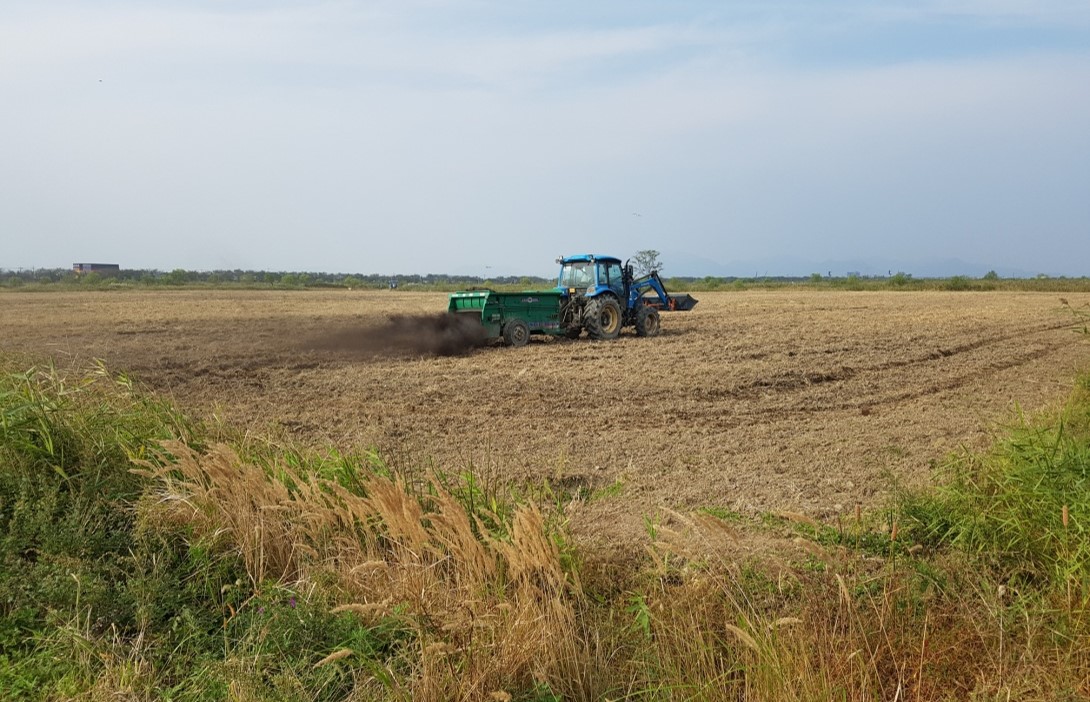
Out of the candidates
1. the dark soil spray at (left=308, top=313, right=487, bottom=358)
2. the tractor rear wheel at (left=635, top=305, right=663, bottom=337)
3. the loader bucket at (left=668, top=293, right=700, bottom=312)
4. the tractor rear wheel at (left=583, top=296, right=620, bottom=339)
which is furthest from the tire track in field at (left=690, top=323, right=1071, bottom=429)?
the loader bucket at (left=668, top=293, right=700, bottom=312)

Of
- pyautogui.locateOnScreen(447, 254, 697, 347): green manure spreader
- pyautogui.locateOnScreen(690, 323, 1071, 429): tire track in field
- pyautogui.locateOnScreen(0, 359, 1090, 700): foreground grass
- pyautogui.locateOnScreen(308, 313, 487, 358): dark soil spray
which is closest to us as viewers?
pyautogui.locateOnScreen(0, 359, 1090, 700): foreground grass

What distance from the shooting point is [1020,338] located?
18.7 metres

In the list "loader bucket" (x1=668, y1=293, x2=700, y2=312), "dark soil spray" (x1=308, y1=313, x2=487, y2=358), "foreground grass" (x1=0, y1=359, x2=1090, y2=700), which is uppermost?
"loader bucket" (x1=668, y1=293, x2=700, y2=312)

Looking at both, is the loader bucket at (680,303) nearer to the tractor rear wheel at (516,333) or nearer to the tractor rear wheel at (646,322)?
the tractor rear wheel at (646,322)

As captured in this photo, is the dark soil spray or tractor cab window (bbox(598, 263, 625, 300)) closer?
the dark soil spray

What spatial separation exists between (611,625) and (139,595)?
8.70 feet

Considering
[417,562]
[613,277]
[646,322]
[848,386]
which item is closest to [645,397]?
[848,386]

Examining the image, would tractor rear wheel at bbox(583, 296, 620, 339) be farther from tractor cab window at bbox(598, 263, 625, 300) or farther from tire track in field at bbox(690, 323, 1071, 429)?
tire track in field at bbox(690, 323, 1071, 429)

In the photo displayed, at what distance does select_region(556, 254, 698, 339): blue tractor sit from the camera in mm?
18922

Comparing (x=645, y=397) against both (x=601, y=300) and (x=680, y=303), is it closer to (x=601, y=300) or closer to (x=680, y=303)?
(x=601, y=300)

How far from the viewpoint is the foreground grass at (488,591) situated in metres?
Result: 3.91

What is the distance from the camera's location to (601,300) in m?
18.9

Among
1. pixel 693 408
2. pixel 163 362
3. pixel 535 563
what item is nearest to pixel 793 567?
pixel 535 563

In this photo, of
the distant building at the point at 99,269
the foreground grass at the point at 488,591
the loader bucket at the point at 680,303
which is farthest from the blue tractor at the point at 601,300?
the distant building at the point at 99,269
